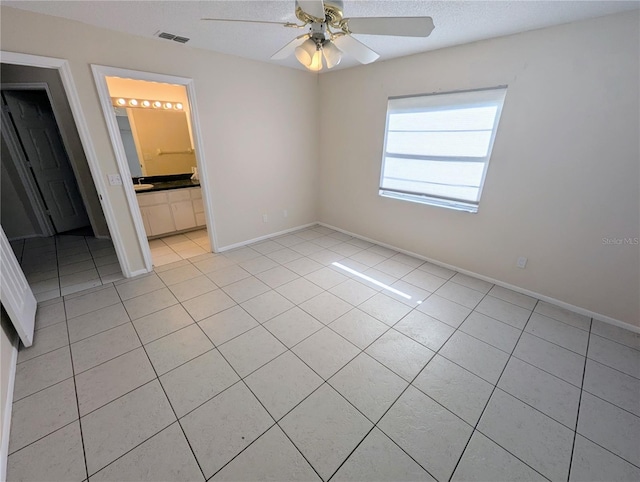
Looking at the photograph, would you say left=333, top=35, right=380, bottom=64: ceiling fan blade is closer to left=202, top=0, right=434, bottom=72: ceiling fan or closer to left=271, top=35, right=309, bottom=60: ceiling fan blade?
left=202, top=0, right=434, bottom=72: ceiling fan

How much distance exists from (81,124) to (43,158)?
8.58ft

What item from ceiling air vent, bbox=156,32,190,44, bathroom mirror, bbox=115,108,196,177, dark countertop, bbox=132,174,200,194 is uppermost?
ceiling air vent, bbox=156,32,190,44

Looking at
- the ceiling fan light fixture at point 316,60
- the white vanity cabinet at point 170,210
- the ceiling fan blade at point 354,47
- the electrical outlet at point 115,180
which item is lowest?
→ the white vanity cabinet at point 170,210

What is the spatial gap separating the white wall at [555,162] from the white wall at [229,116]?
137 cm

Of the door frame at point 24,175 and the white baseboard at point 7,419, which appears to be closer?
the white baseboard at point 7,419

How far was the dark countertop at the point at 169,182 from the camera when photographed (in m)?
3.80

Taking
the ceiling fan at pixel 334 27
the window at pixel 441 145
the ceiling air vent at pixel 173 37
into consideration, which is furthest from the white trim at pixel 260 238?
the ceiling fan at pixel 334 27

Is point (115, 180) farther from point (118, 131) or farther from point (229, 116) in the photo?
point (229, 116)

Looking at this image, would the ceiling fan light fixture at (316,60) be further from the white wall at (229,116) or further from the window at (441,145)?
the white wall at (229,116)

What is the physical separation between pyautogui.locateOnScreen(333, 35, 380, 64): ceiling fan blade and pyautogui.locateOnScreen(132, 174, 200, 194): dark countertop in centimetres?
326

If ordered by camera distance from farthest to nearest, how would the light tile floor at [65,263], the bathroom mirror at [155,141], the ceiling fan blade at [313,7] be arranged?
the bathroom mirror at [155,141] → the light tile floor at [65,263] → the ceiling fan blade at [313,7]

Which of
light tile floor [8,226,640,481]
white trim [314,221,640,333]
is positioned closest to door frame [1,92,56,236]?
light tile floor [8,226,640,481]

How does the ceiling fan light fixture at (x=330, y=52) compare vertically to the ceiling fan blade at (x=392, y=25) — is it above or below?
below

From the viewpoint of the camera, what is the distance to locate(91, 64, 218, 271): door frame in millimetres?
2328
